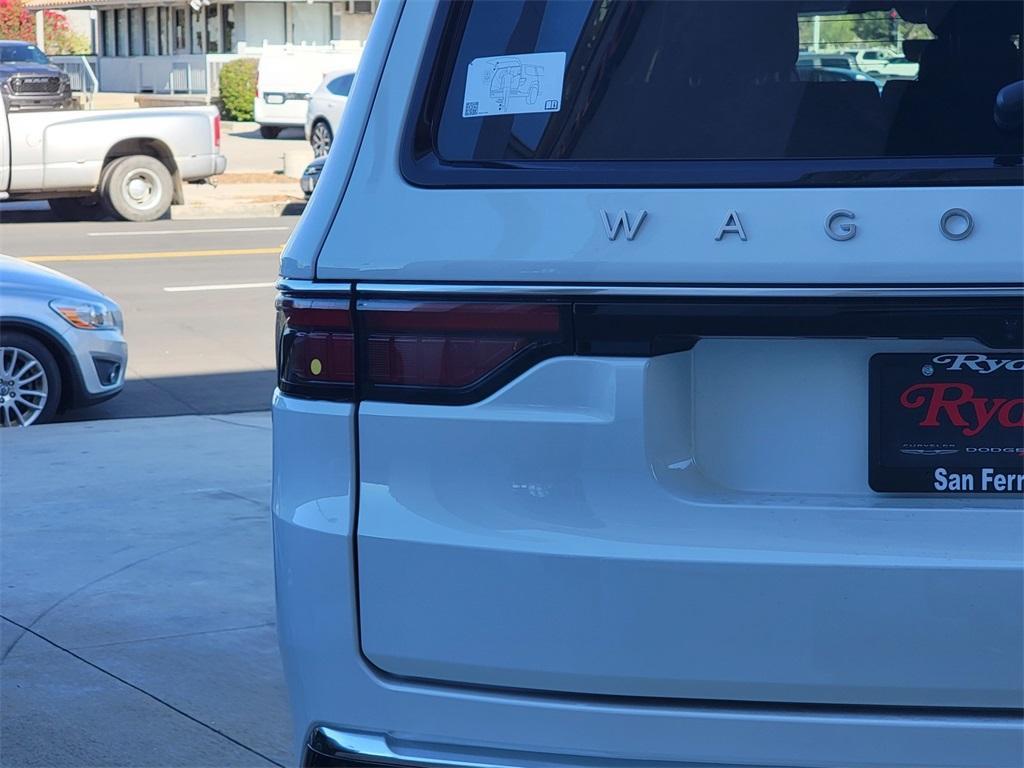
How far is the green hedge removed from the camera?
40.3m

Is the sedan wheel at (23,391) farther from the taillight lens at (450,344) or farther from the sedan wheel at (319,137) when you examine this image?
the sedan wheel at (319,137)

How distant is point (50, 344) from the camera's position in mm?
8141

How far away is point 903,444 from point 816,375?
6.6 inches

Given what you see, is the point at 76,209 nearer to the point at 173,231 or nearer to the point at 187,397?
the point at 173,231

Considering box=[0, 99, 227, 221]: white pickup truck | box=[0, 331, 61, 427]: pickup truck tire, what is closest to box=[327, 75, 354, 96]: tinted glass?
box=[0, 99, 227, 221]: white pickup truck

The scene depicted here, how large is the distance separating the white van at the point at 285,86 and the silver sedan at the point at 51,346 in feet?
83.8

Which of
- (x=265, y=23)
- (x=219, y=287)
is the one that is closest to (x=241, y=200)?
(x=219, y=287)

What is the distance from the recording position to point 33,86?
1803 centimetres

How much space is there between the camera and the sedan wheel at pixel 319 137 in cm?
2462

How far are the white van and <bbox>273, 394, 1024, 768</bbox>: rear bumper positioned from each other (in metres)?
31.8

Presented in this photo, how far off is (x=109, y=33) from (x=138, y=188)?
37145 millimetres

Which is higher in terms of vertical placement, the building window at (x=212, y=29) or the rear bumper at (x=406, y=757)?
the building window at (x=212, y=29)

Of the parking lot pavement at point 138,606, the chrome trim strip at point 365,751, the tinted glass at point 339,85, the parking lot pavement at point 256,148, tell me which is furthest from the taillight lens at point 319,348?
the tinted glass at point 339,85

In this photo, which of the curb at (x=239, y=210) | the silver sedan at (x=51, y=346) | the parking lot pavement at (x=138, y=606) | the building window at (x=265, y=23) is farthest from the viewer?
the building window at (x=265, y=23)
